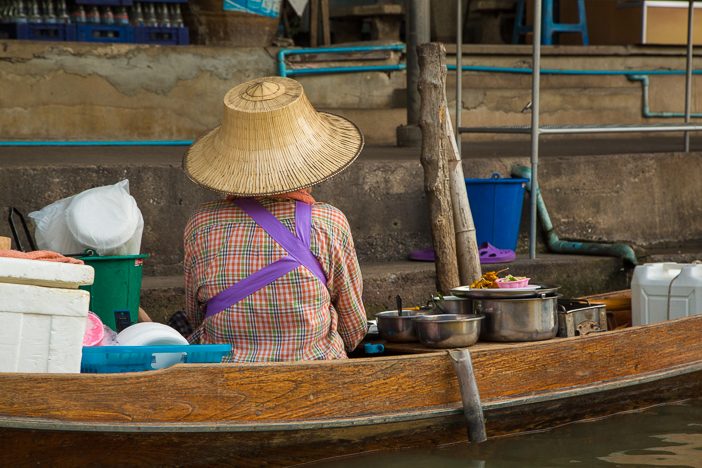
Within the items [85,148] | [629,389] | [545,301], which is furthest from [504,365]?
[85,148]

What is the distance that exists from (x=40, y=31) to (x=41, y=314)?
551 centimetres

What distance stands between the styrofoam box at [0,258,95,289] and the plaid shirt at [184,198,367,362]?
61 cm

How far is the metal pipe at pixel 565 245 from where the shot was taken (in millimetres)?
6703

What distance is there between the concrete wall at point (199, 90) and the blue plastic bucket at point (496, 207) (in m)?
2.60

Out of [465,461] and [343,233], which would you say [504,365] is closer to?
[465,461]

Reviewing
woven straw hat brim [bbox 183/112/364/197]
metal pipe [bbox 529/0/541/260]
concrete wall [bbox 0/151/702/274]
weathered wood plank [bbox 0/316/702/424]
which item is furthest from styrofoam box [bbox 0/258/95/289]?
metal pipe [bbox 529/0/541/260]

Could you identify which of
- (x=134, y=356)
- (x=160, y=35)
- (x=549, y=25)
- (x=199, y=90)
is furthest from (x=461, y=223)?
(x=549, y=25)

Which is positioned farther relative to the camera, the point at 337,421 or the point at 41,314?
the point at 337,421

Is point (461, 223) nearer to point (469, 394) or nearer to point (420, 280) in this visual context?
point (420, 280)

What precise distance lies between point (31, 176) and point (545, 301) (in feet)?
9.25

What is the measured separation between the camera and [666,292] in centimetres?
526

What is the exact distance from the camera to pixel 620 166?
7438 mm

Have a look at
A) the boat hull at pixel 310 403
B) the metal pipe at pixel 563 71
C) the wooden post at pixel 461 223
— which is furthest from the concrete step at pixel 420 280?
the metal pipe at pixel 563 71

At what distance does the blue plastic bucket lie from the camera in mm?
6508
